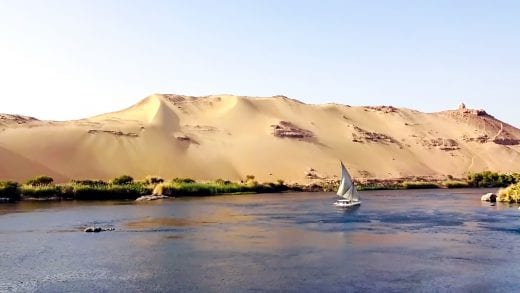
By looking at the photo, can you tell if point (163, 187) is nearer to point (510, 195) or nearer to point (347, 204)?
point (347, 204)

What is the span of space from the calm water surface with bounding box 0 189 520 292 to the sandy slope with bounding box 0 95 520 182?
33.0 m

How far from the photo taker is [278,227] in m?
27.7

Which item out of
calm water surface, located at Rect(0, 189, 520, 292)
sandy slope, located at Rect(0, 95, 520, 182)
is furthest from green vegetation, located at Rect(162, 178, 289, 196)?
calm water surface, located at Rect(0, 189, 520, 292)

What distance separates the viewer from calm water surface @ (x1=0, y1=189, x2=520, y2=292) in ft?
52.6

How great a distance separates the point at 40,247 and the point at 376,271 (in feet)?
39.9

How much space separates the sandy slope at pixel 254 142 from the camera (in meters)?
67.7

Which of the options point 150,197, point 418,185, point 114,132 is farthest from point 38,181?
point 418,185

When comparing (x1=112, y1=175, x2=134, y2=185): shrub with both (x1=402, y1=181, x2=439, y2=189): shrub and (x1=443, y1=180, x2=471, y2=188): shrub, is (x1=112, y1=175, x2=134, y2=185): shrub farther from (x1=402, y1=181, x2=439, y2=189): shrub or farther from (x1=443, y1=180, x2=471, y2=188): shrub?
(x1=443, y1=180, x2=471, y2=188): shrub

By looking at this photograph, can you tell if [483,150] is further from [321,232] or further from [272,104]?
[321,232]

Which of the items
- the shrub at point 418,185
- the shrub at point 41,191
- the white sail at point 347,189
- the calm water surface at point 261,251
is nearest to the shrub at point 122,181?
the shrub at point 41,191

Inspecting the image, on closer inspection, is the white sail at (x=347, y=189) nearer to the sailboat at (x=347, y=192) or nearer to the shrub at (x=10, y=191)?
the sailboat at (x=347, y=192)

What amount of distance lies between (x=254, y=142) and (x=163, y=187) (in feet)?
108

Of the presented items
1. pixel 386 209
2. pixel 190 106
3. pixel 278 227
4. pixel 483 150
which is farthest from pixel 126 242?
pixel 483 150

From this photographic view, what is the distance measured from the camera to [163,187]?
162ft
